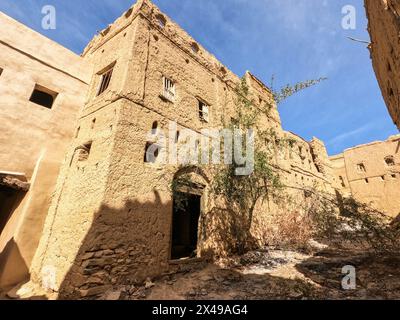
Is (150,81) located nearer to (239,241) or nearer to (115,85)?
(115,85)

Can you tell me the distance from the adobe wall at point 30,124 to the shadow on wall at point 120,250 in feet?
7.86

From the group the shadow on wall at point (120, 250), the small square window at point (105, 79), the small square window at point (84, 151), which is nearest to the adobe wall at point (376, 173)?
the shadow on wall at point (120, 250)

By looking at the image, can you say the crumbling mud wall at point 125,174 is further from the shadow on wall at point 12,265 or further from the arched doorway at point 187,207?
the shadow on wall at point 12,265

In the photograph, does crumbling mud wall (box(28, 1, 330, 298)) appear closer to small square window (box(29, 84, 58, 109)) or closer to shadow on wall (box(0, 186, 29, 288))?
shadow on wall (box(0, 186, 29, 288))

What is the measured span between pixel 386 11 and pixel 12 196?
11797 mm

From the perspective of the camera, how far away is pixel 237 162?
8.41 meters

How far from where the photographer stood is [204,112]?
10.1 meters

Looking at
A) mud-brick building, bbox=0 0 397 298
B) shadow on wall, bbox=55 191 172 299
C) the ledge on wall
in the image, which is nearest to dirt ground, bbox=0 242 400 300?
shadow on wall, bbox=55 191 172 299

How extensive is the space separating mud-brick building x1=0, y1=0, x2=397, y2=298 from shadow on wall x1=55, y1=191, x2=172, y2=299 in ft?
0.08

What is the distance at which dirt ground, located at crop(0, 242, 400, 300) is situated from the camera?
16.3 feet

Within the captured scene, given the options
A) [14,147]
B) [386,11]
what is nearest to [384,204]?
[386,11]

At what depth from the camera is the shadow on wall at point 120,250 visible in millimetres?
5160

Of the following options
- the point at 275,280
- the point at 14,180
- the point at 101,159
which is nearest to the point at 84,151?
the point at 101,159

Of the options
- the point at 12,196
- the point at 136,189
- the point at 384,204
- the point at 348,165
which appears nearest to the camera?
the point at 136,189
